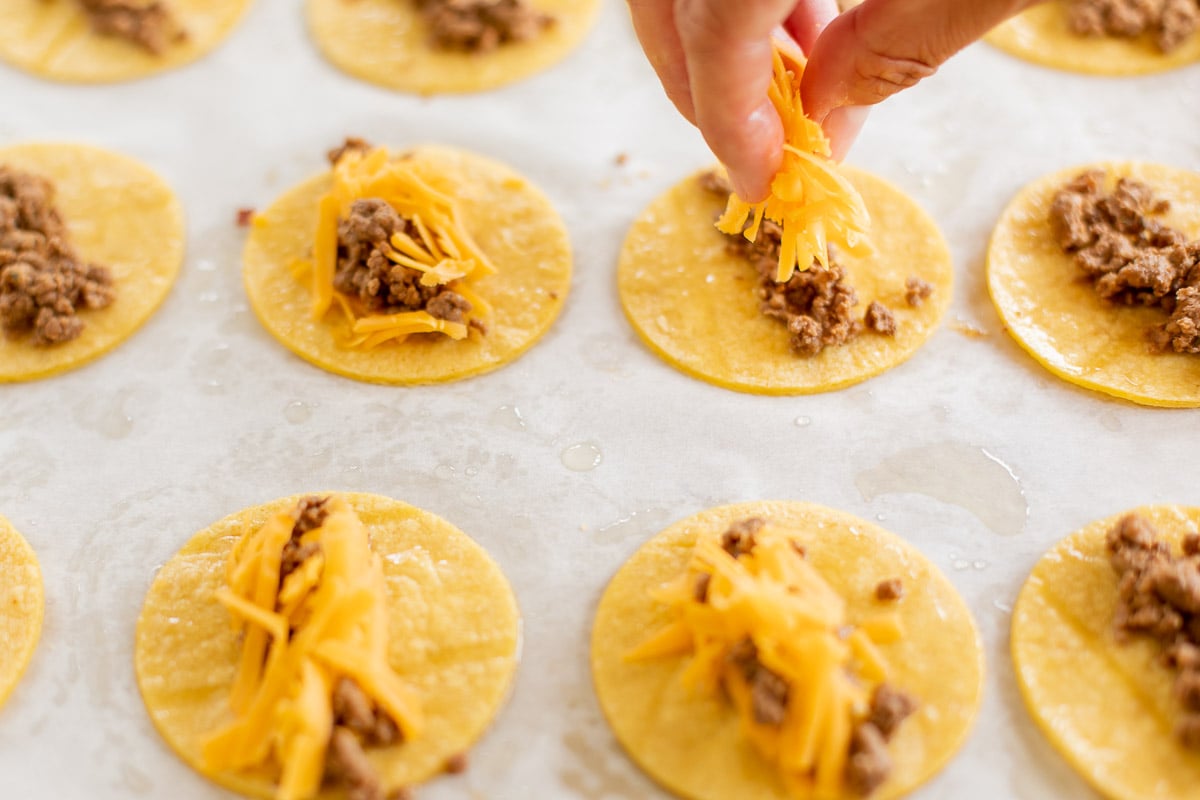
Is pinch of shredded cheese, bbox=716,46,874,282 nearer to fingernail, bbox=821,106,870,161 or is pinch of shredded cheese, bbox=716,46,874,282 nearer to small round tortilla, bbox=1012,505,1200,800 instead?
fingernail, bbox=821,106,870,161

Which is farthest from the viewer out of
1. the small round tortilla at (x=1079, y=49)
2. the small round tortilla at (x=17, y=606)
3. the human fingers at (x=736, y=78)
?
the small round tortilla at (x=1079, y=49)

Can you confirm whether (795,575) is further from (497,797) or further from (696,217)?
(696,217)

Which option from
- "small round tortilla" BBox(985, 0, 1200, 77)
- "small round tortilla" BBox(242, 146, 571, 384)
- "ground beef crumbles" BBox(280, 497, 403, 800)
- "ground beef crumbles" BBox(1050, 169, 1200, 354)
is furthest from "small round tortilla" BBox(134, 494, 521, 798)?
"small round tortilla" BBox(985, 0, 1200, 77)

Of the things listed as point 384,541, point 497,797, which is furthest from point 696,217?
point 497,797

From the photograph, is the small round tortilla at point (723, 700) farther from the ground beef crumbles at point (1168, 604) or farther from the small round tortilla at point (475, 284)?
the small round tortilla at point (475, 284)

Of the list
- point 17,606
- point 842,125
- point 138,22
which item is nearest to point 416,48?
point 138,22

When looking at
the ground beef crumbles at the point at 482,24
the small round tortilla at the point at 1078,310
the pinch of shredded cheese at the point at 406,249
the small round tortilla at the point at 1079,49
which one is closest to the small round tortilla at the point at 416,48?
the ground beef crumbles at the point at 482,24
